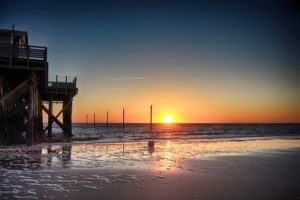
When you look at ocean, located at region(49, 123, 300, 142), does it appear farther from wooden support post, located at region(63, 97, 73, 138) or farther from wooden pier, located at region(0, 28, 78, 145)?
wooden pier, located at region(0, 28, 78, 145)

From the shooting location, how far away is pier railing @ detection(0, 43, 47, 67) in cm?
2053

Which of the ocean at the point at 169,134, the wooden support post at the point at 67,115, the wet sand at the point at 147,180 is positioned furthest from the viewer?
the ocean at the point at 169,134

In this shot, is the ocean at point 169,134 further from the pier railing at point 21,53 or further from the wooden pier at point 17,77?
the pier railing at point 21,53

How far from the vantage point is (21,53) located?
21.1 metres

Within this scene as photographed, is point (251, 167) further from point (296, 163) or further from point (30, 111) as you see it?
point (30, 111)

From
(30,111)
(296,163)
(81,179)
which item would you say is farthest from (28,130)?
(296,163)

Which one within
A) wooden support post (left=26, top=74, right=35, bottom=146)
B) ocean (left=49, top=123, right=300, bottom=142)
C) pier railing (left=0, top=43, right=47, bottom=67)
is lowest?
ocean (left=49, top=123, right=300, bottom=142)

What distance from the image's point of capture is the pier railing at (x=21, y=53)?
2053 cm

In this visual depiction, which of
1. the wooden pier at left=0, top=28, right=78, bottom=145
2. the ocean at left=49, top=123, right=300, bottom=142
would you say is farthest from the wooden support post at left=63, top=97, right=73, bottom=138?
the wooden pier at left=0, top=28, right=78, bottom=145

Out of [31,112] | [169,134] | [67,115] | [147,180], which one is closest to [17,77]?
[31,112]

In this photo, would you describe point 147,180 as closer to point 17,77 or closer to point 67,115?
point 17,77

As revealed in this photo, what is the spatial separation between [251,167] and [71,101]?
2481 cm

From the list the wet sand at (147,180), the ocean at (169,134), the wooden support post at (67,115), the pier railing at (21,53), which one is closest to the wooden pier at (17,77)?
the pier railing at (21,53)

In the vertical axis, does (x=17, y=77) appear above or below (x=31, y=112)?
above
